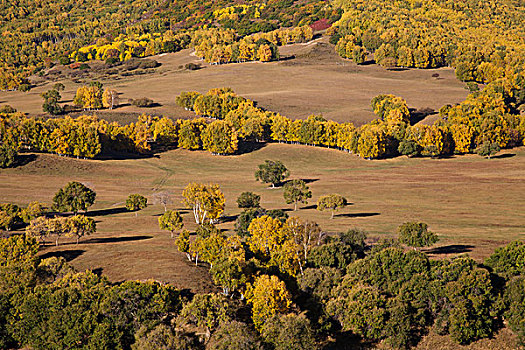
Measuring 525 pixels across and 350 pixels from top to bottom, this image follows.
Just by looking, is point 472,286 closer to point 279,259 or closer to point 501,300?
point 501,300

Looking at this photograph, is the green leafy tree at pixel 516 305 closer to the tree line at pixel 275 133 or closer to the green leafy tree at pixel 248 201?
the green leafy tree at pixel 248 201

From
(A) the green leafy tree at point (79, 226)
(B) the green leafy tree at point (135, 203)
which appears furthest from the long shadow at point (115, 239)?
(B) the green leafy tree at point (135, 203)

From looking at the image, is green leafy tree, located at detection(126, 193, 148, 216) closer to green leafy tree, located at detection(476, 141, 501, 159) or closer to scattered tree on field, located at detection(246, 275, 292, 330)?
scattered tree on field, located at detection(246, 275, 292, 330)

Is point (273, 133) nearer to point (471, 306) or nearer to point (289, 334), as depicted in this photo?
point (471, 306)

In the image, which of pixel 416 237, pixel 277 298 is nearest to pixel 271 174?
pixel 416 237

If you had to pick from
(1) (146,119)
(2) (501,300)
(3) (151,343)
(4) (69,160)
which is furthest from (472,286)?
(1) (146,119)
